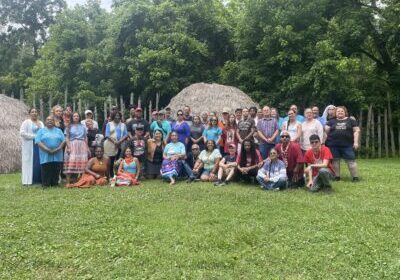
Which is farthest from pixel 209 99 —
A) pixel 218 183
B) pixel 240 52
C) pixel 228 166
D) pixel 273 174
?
pixel 273 174

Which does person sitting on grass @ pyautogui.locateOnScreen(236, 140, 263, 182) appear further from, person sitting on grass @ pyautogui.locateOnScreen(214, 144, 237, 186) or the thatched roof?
the thatched roof

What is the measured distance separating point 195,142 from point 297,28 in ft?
29.5

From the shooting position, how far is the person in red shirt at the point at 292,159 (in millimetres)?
9414

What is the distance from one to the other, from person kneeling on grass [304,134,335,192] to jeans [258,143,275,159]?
116cm

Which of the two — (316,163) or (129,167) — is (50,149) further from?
(316,163)

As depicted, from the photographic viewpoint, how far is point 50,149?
32.1 ft

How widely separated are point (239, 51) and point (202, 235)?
47.6ft

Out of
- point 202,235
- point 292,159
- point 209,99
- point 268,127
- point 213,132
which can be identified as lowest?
Answer: point 202,235

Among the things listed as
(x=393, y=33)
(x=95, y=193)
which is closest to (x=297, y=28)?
(x=393, y=33)

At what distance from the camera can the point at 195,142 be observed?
1123 centimetres

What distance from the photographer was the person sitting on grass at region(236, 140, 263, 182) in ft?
32.2

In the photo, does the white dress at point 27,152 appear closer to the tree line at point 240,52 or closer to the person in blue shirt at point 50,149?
the person in blue shirt at point 50,149

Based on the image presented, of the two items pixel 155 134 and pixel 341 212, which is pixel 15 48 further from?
pixel 341 212

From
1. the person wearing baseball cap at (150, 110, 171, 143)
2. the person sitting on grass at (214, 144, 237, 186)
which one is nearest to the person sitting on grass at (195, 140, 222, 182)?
the person sitting on grass at (214, 144, 237, 186)
